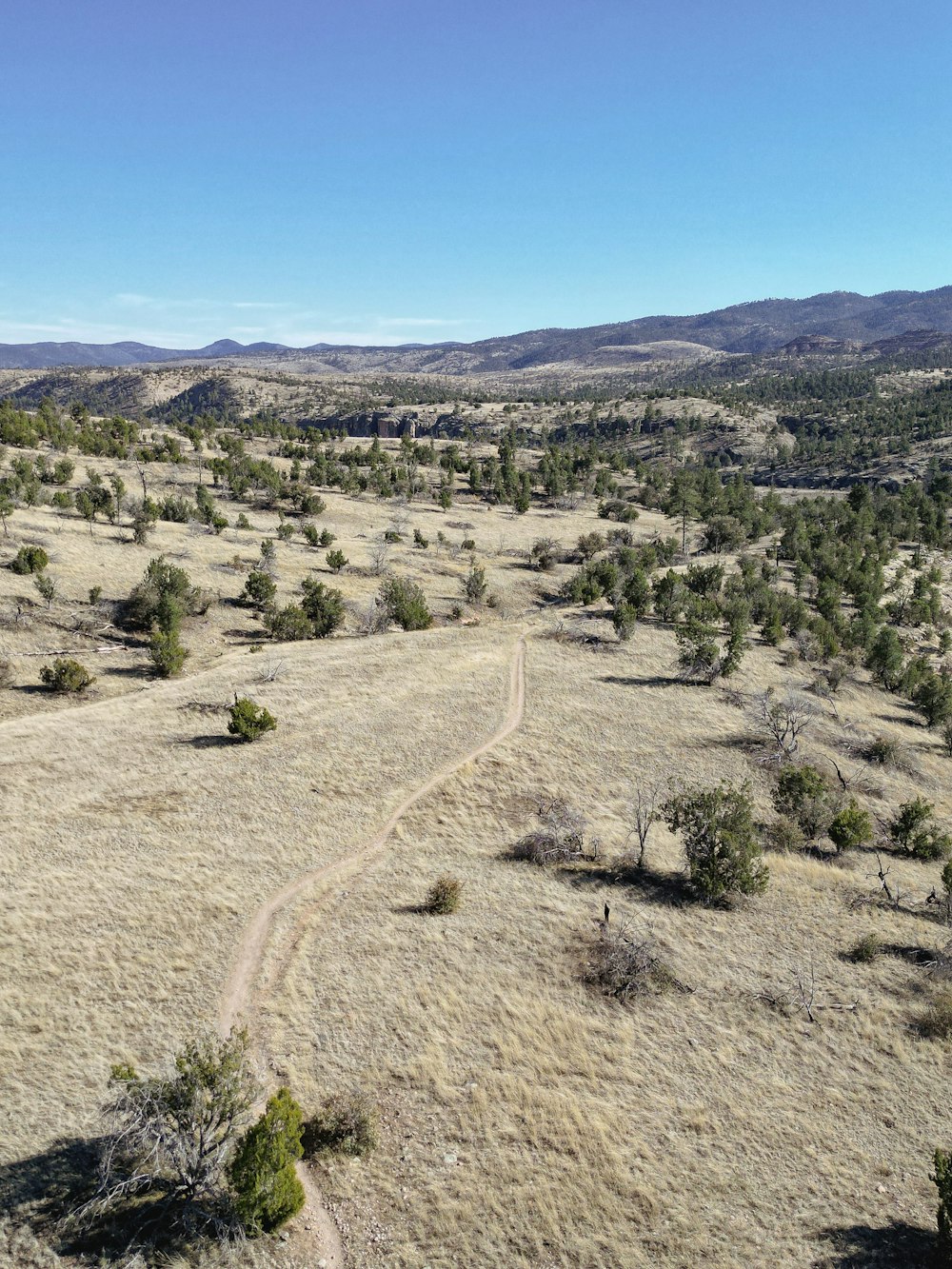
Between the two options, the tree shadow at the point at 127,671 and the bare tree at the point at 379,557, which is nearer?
the tree shadow at the point at 127,671

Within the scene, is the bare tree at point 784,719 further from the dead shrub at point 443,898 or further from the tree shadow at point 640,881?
the dead shrub at point 443,898

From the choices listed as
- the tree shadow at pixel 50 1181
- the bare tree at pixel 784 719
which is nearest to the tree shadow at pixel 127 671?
the tree shadow at pixel 50 1181

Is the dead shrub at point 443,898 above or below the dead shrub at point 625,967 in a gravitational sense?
above

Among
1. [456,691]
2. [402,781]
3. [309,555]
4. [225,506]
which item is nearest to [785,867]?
[402,781]

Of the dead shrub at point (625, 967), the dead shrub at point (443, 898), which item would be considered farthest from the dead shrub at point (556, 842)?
the dead shrub at point (625, 967)

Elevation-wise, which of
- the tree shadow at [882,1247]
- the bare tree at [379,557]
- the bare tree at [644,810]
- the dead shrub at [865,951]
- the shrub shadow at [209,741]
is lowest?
the dead shrub at [865,951]

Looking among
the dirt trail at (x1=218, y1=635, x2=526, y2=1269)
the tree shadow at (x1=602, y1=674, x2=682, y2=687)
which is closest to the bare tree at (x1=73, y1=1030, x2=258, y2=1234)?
the dirt trail at (x1=218, y1=635, x2=526, y2=1269)

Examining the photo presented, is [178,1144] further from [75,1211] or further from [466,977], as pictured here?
[466,977]

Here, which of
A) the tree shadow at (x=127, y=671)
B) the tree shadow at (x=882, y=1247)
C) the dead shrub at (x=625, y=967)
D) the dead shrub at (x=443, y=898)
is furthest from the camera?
the tree shadow at (x=127, y=671)

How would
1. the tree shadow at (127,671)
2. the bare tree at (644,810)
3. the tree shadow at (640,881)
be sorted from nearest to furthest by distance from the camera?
1. the tree shadow at (640,881)
2. the bare tree at (644,810)
3. the tree shadow at (127,671)
